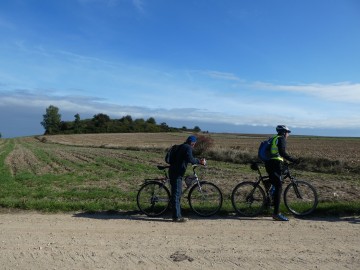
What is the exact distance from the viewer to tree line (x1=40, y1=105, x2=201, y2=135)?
414 feet

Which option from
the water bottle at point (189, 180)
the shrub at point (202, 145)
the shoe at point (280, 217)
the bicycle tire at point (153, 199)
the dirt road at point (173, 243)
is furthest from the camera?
the shrub at point (202, 145)

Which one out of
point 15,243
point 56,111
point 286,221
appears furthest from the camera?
point 56,111

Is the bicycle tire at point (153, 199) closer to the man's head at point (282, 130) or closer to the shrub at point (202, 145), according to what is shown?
the man's head at point (282, 130)

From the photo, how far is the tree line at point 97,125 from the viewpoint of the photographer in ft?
414

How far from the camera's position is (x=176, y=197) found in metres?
8.48

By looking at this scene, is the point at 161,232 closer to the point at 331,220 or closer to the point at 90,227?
the point at 90,227

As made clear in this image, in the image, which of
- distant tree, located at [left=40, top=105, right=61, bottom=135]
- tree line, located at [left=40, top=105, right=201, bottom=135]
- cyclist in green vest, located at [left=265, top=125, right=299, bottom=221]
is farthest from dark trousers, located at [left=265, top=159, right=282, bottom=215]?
distant tree, located at [left=40, top=105, right=61, bottom=135]

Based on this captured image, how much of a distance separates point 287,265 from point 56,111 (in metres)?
144

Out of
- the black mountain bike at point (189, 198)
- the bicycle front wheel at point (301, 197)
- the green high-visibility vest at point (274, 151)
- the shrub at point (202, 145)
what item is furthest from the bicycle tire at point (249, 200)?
the shrub at point (202, 145)

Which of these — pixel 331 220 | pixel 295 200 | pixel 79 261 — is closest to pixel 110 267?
pixel 79 261

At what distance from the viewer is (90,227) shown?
7254 mm

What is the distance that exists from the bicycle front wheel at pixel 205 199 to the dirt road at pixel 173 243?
60 cm

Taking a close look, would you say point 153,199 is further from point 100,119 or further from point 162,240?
point 100,119

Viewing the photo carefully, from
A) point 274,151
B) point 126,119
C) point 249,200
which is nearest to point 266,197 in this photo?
point 249,200
